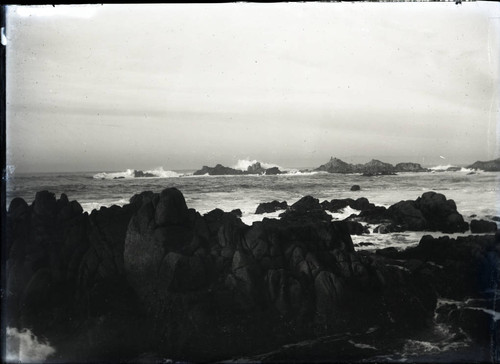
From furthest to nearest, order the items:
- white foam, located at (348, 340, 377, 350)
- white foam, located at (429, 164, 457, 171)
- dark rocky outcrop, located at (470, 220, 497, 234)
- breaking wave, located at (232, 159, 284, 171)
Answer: breaking wave, located at (232, 159, 284, 171)
white foam, located at (429, 164, 457, 171)
dark rocky outcrop, located at (470, 220, 497, 234)
white foam, located at (348, 340, 377, 350)

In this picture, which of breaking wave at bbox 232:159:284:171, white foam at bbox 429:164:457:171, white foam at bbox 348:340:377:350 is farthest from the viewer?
breaking wave at bbox 232:159:284:171

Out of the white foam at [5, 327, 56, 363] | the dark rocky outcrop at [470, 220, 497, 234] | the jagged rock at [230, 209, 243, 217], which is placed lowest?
the white foam at [5, 327, 56, 363]

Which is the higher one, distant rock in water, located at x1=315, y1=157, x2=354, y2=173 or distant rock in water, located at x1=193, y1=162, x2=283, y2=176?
distant rock in water, located at x1=315, y1=157, x2=354, y2=173

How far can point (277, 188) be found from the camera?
28.8 feet

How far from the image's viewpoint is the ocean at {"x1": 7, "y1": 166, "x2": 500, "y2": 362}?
850cm

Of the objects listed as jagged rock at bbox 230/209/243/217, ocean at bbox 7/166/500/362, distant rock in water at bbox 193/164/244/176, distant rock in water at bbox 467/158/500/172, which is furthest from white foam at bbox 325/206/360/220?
distant rock in water at bbox 467/158/500/172

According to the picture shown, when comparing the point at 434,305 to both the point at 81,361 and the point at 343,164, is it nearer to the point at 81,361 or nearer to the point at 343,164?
the point at 343,164

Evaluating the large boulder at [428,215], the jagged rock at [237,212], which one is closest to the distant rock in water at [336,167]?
the large boulder at [428,215]

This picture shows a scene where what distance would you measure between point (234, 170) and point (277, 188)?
80 cm

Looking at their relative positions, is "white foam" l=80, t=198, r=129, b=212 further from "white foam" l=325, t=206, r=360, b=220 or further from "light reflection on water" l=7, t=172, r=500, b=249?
"white foam" l=325, t=206, r=360, b=220

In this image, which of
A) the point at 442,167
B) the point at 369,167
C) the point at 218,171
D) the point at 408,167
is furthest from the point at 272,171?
the point at 442,167

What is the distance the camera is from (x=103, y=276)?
8148 millimetres

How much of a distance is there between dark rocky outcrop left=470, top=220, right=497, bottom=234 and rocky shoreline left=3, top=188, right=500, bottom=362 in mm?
91

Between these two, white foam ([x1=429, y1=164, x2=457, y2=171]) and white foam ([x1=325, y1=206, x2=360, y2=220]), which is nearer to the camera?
white foam ([x1=325, y1=206, x2=360, y2=220])
